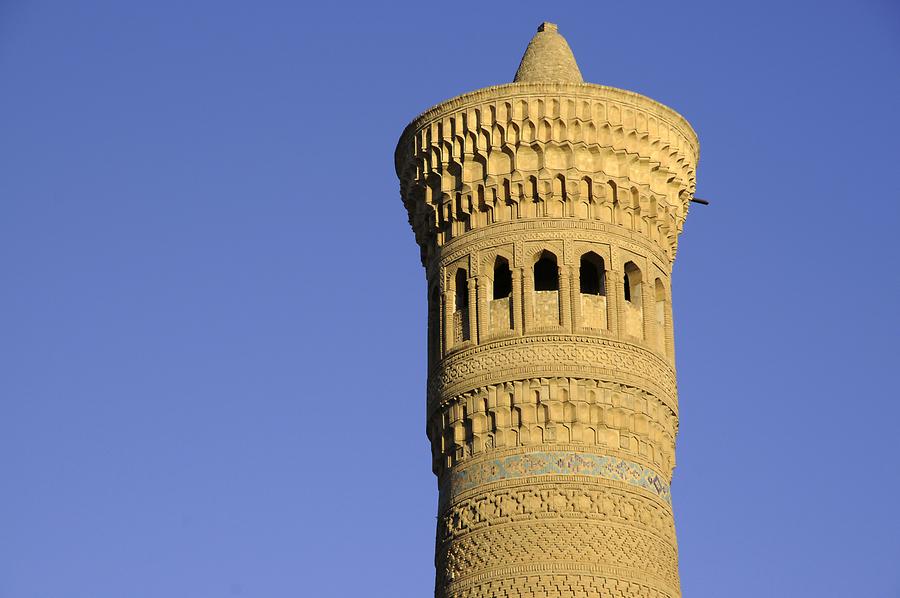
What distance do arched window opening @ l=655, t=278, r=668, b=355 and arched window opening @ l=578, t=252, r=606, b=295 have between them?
2.20ft

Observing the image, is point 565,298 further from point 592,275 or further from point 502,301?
point 592,275

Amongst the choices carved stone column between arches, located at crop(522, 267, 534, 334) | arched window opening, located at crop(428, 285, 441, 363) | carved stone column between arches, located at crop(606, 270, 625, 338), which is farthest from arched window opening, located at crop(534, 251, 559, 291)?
→ arched window opening, located at crop(428, 285, 441, 363)

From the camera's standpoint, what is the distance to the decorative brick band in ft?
65.5

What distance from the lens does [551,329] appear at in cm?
2048

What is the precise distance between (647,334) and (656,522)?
6.36 feet

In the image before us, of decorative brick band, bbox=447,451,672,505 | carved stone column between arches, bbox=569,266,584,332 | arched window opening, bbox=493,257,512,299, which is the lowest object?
decorative brick band, bbox=447,451,672,505

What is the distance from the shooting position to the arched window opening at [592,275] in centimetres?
2100

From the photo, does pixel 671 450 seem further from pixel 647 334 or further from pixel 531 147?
pixel 531 147

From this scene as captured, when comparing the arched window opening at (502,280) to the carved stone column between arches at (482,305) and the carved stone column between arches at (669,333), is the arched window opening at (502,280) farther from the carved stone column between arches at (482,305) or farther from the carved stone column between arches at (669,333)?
the carved stone column between arches at (669,333)

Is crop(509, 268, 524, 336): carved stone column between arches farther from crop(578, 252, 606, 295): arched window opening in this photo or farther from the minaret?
crop(578, 252, 606, 295): arched window opening

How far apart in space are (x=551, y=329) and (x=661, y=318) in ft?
4.86

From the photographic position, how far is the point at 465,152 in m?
21.5

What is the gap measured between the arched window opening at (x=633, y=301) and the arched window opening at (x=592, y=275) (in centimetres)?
24

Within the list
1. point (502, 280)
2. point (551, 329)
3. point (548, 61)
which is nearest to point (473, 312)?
point (502, 280)
